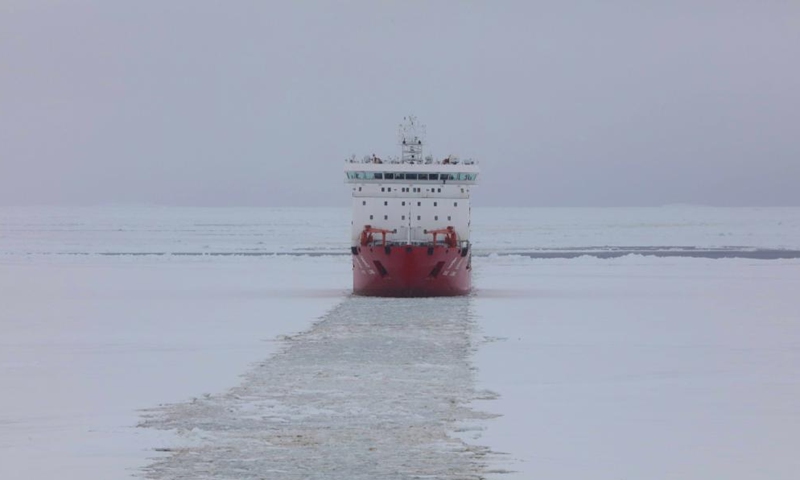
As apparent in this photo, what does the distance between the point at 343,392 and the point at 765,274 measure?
106 feet

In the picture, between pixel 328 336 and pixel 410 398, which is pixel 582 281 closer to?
pixel 328 336

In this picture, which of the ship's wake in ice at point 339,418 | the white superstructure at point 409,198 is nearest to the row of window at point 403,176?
the white superstructure at point 409,198

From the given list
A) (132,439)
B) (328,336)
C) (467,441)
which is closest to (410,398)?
(467,441)

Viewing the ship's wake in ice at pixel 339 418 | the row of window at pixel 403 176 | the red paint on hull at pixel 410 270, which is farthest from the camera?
the row of window at pixel 403 176

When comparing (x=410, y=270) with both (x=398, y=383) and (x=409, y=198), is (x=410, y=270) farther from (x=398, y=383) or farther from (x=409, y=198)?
(x=398, y=383)

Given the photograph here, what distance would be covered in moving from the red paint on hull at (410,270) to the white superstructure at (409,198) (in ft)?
6.75

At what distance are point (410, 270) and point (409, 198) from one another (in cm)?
325

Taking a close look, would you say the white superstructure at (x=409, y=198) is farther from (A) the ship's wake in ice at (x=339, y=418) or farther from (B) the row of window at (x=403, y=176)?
(A) the ship's wake in ice at (x=339, y=418)

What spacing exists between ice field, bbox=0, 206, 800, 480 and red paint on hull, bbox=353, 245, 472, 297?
1.05 meters

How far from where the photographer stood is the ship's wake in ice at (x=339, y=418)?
1051 centimetres

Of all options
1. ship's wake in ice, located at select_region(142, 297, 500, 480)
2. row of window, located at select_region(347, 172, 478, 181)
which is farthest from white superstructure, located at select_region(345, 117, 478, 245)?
ship's wake in ice, located at select_region(142, 297, 500, 480)

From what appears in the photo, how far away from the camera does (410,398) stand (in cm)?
1454

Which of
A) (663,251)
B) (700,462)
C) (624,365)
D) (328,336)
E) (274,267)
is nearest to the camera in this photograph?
(700,462)

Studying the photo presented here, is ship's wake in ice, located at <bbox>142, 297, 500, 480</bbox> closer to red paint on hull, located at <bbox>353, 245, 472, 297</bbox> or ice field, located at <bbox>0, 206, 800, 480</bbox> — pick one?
ice field, located at <bbox>0, 206, 800, 480</bbox>
